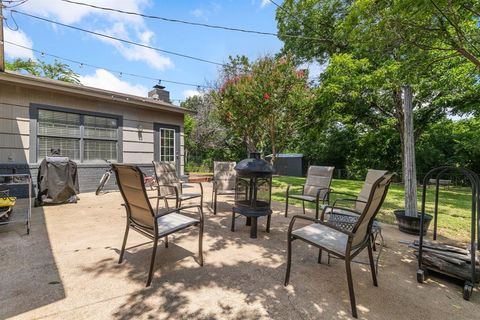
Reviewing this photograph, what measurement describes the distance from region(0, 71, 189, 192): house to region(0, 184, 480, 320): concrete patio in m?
3.43

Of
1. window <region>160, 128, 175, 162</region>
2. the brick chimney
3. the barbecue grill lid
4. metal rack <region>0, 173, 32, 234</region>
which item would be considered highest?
the brick chimney

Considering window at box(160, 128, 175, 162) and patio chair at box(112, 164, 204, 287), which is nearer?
patio chair at box(112, 164, 204, 287)

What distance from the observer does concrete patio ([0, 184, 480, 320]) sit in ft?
5.66

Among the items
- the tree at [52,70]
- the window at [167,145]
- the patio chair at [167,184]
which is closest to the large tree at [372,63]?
the patio chair at [167,184]

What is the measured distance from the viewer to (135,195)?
2.21 m

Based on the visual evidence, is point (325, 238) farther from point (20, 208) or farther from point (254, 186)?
point (20, 208)

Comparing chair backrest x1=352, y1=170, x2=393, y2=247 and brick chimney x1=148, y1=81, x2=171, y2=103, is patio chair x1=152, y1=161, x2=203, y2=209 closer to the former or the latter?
chair backrest x1=352, y1=170, x2=393, y2=247

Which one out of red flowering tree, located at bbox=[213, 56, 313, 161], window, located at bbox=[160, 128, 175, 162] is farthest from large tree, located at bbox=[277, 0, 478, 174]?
window, located at bbox=[160, 128, 175, 162]

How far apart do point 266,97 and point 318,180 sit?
324cm

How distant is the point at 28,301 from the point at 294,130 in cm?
771

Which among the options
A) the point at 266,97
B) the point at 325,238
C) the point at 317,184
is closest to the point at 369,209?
the point at 325,238

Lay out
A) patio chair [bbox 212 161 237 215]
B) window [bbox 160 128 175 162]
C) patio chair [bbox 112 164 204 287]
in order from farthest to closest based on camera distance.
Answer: window [bbox 160 128 175 162]
patio chair [bbox 212 161 237 215]
patio chair [bbox 112 164 204 287]

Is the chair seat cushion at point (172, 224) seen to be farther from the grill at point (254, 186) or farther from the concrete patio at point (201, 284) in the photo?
the grill at point (254, 186)

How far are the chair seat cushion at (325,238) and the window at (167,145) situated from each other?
22.7 feet
